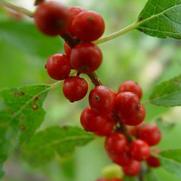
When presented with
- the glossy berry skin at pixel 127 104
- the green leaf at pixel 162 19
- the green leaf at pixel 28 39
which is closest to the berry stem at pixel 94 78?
the glossy berry skin at pixel 127 104

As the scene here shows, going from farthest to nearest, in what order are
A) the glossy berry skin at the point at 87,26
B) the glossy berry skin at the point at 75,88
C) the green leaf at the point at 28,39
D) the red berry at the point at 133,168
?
1. the green leaf at the point at 28,39
2. the red berry at the point at 133,168
3. the glossy berry skin at the point at 75,88
4. the glossy berry skin at the point at 87,26

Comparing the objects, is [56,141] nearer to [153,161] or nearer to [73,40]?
[153,161]

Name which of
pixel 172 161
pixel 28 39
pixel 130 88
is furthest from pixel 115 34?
pixel 28 39

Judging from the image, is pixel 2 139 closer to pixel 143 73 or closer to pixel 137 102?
pixel 137 102

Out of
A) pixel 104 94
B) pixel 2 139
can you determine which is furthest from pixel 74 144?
pixel 104 94

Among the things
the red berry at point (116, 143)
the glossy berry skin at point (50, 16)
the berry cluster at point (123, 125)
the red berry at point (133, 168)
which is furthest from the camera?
the red berry at point (133, 168)

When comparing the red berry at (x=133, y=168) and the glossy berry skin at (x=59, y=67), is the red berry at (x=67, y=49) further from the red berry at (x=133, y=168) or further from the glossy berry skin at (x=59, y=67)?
the red berry at (x=133, y=168)
